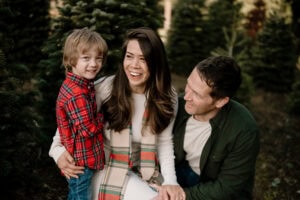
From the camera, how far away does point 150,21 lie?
16.0ft

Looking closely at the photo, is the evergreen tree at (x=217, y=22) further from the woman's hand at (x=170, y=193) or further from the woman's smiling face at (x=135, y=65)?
the woman's hand at (x=170, y=193)

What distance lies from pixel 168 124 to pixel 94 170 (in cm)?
81

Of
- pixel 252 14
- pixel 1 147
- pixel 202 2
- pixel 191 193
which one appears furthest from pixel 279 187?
pixel 252 14

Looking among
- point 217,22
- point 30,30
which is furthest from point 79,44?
point 217,22

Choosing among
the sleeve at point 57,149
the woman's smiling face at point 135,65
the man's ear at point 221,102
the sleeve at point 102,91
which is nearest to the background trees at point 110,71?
the sleeve at point 57,149

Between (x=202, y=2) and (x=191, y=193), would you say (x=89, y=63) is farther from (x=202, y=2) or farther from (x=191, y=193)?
(x=202, y=2)

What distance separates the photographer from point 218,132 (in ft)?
9.73

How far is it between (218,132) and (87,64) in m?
1.31

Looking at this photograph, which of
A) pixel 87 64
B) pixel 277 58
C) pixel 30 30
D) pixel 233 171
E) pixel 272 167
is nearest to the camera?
pixel 87 64

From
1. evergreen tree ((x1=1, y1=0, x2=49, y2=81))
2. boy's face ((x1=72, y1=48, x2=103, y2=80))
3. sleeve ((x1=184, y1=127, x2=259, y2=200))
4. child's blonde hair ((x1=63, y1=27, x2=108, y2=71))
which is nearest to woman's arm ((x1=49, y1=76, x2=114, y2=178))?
boy's face ((x1=72, y1=48, x2=103, y2=80))

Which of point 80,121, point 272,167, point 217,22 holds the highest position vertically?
point 217,22

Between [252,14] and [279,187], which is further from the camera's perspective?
[252,14]

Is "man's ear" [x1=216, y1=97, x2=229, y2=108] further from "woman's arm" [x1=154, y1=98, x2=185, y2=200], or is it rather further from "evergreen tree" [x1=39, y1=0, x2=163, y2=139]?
"evergreen tree" [x1=39, y1=0, x2=163, y2=139]

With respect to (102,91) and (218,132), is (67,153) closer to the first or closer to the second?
(102,91)
